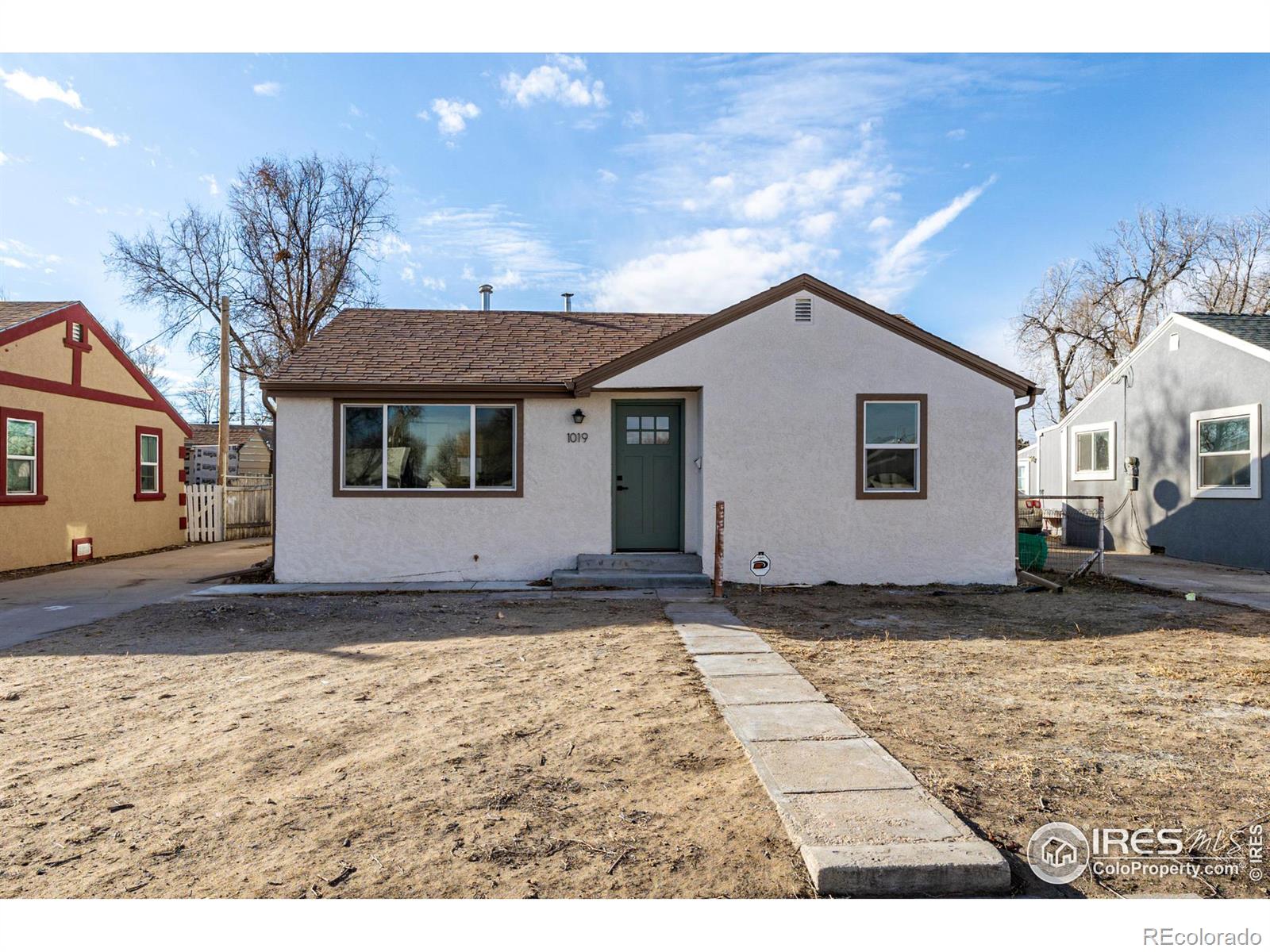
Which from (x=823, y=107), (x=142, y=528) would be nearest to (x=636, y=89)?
(x=823, y=107)

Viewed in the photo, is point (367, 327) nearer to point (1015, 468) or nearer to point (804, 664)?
point (804, 664)

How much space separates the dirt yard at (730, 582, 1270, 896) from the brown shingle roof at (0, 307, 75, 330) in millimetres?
13468

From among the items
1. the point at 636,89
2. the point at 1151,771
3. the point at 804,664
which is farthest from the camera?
the point at 636,89

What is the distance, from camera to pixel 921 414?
956 cm

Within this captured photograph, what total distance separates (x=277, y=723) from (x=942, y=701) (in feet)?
13.5

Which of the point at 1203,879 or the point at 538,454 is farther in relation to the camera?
the point at 538,454

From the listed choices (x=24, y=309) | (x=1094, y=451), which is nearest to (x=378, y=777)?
(x=24, y=309)

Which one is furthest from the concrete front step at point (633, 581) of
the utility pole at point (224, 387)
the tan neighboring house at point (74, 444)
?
the utility pole at point (224, 387)

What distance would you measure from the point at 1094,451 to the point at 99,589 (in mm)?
19047

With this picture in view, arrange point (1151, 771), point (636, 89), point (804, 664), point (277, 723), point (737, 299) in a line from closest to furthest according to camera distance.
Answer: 1. point (1151, 771)
2. point (277, 723)
3. point (804, 664)
4. point (636, 89)
5. point (737, 299)

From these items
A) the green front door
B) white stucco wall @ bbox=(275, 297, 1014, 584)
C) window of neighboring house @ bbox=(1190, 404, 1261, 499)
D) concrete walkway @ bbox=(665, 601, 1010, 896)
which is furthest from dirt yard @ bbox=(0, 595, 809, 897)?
window of neighboring house @ bbox=(1190, 404, 1261, 499)

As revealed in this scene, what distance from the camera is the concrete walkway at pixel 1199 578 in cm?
866

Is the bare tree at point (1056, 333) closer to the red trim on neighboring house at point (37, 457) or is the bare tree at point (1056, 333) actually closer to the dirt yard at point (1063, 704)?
the dirt yard at point (1063, 704)

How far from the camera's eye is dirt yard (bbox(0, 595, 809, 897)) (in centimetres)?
A: 248
